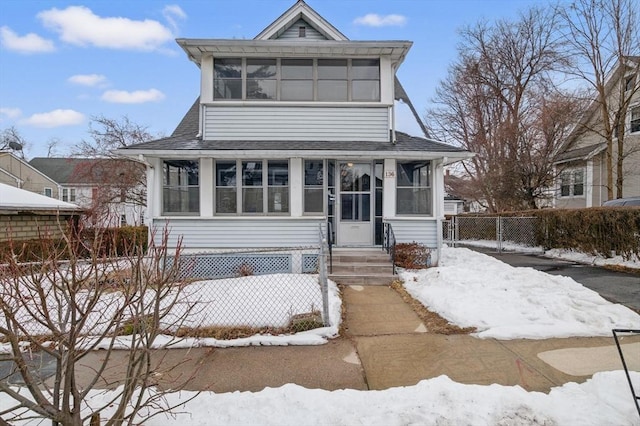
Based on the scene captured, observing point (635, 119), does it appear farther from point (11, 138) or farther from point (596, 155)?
point (11, 138)

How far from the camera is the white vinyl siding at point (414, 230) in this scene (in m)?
9.88

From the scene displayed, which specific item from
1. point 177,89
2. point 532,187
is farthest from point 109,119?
point 532,187

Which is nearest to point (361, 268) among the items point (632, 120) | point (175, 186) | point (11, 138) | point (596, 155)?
point (175, 186)

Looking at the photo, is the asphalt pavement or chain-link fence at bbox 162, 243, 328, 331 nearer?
chain-link fence at bbox 162, 243, 328, 331

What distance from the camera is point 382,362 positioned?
432cm

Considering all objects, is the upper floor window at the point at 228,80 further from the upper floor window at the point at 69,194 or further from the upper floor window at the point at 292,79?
the upper floor window at the point at 69,194

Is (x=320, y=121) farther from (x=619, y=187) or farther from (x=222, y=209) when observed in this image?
(x=619, y=187)

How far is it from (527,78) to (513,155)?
6197 millimetres

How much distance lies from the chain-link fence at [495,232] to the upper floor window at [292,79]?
9.81 metres

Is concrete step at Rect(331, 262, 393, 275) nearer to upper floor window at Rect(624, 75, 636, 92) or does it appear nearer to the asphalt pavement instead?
the asphalt pavement

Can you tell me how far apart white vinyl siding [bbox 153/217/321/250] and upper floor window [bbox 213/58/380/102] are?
11.8 ft

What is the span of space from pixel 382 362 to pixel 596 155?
20.5 meters

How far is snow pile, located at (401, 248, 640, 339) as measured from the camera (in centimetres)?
520

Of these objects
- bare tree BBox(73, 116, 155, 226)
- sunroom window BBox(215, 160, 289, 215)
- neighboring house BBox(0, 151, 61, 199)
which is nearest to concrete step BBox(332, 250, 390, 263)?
sunroom window BBox(215, 160, 289, 215)
